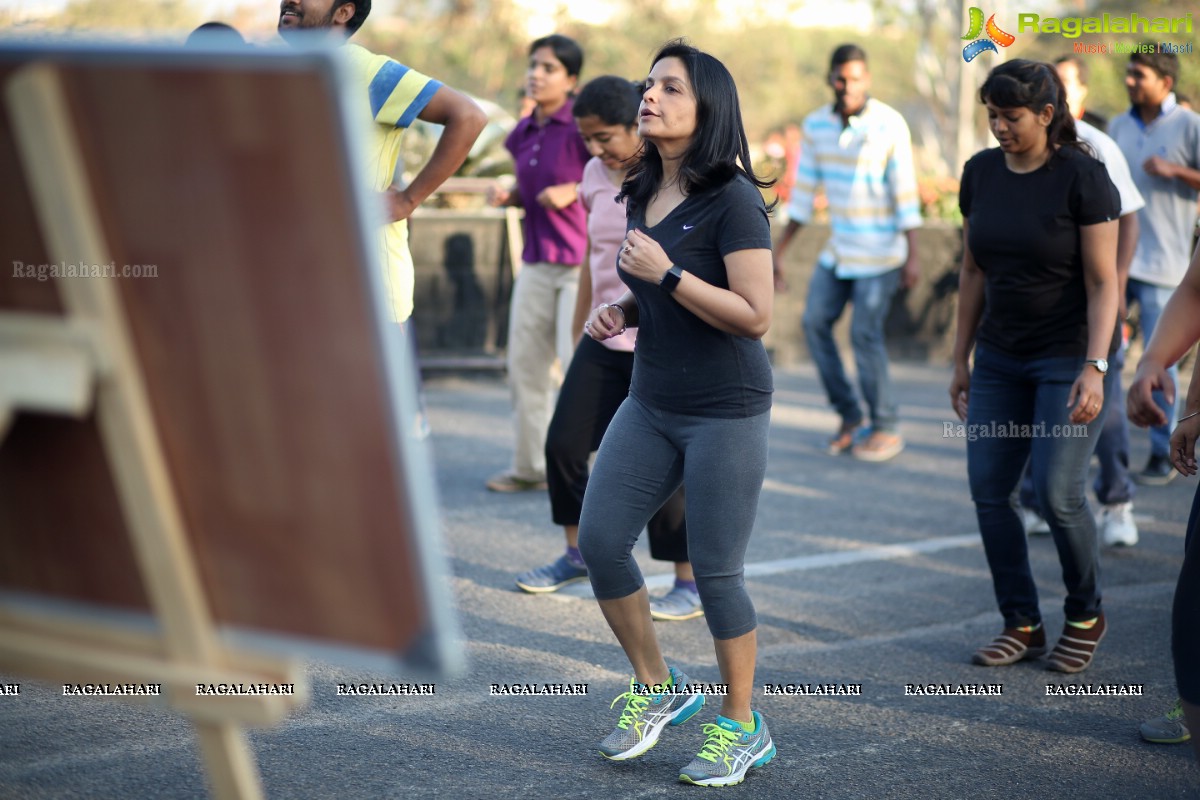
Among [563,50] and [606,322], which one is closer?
[606,322]

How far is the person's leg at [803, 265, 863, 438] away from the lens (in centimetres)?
836

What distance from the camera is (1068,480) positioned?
4.51 m

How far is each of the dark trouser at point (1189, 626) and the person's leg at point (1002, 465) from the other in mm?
1457

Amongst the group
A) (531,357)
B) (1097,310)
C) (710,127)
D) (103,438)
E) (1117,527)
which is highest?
(710,127)

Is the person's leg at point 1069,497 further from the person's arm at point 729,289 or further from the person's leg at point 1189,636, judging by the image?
the person's arm at point 729,289

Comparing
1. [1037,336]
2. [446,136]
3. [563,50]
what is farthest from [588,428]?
[563,50]

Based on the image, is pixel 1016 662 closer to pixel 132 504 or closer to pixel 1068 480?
pixel 1068 480

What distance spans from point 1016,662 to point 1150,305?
11.5 ft

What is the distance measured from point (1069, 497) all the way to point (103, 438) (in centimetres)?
356

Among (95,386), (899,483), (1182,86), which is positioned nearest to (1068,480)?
(899,483)

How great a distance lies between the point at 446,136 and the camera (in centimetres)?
434

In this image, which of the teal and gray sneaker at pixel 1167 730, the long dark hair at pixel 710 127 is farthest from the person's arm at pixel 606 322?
the teal and gray sneaker at pixel 1167 730

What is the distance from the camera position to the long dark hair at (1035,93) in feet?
14.3

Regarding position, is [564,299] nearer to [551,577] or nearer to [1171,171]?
[551,577]
